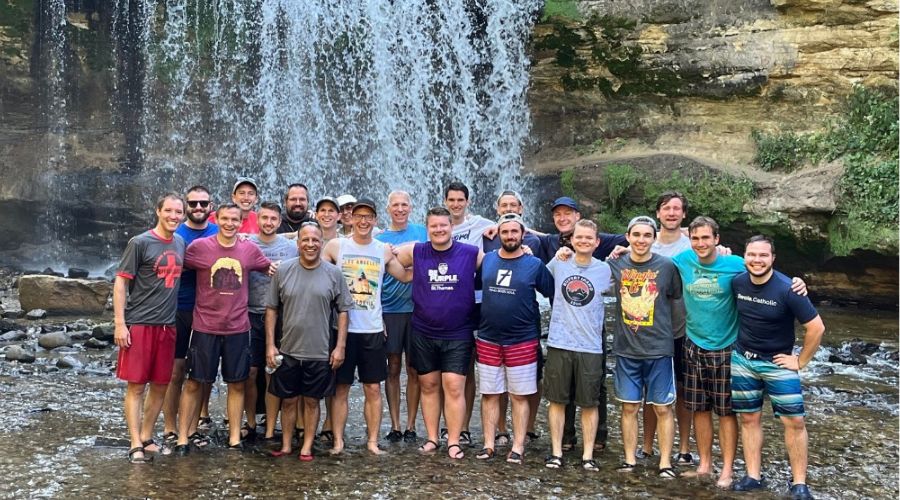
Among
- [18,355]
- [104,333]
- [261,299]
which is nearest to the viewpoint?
[261,299]

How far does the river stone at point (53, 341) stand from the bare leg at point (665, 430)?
850 cm

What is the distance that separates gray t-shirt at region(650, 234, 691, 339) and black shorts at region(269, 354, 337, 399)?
108 inches

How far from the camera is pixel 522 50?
771 inches

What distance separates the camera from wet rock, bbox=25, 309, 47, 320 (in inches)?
517

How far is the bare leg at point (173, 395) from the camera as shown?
258 inches

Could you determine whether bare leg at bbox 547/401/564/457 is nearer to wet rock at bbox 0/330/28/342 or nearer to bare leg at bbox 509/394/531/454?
bare leg at bbox 509/394/531/454

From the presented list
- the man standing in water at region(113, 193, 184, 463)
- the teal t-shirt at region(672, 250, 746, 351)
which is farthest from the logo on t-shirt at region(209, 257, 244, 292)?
the teal t-shirt at region(672, 250, 746, 351)

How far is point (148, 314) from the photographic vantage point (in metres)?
6.09

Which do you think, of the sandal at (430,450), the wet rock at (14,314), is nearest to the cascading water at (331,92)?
the wet rock at (14,314)

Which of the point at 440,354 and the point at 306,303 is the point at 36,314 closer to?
the point at 306,303

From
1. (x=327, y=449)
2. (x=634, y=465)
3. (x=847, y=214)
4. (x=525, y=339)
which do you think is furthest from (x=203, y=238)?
(x=847, y=214)

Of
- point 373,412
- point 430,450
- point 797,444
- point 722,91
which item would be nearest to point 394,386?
point 373,412

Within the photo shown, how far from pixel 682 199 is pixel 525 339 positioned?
5.48 ft

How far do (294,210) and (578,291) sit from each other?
2.71m
